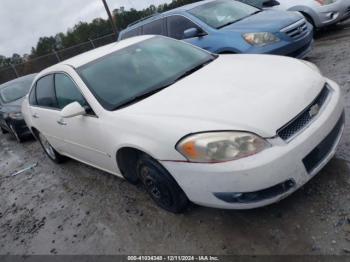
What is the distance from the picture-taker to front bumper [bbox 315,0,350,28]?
24.8ft

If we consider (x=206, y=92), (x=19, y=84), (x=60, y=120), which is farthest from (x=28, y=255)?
(x=19, y=84)

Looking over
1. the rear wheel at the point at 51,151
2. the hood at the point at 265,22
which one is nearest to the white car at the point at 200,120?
the rear wheel at the point at 51,151

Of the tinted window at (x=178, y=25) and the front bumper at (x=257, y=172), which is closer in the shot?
the front bumper at (x=257, y=172)

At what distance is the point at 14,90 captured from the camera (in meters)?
8.95

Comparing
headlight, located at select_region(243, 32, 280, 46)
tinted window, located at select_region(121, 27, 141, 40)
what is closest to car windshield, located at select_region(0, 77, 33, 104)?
tinted window, located at select_region(121, 27, 141, 40)

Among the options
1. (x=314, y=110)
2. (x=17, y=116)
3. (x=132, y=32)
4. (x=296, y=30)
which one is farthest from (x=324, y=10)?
(x=17, y=116)

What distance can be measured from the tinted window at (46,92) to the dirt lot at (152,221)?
1113 mm

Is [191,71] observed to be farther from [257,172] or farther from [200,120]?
[257,172]

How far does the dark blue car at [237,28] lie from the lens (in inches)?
224

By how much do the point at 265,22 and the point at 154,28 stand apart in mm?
2585

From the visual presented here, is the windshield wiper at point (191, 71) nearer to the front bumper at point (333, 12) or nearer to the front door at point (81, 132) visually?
the front door at point (81, 132)

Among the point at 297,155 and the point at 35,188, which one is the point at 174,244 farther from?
the point at 35,188

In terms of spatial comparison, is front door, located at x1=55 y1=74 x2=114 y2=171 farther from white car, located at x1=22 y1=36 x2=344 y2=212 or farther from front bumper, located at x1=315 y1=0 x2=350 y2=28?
front bumper, located at x1=315 y1=0 x2=350 y2=28

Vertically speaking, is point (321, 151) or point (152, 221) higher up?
point (321, 151)
